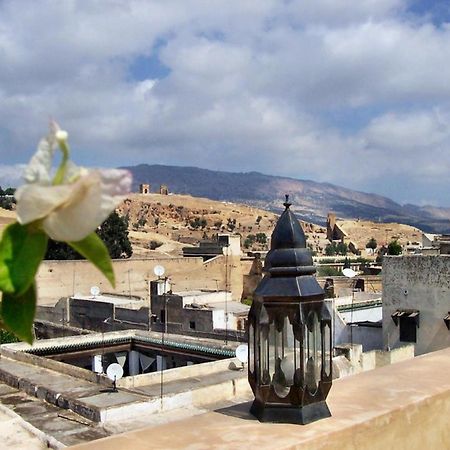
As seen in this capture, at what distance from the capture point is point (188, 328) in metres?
18.1

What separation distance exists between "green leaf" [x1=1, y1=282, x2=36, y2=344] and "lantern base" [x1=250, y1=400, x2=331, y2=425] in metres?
1.85

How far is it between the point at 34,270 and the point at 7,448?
6.65 meters

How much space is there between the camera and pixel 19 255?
2.88ft

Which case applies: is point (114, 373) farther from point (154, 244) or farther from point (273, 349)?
point (154, 244)

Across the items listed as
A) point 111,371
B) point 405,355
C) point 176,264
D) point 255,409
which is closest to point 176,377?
point 111,371

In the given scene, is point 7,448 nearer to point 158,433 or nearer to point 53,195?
point 158,433

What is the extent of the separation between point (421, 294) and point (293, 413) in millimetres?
12861

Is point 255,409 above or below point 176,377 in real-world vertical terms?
above

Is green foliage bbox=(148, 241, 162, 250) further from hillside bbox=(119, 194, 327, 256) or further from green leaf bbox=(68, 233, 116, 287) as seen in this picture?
green leaf bbox=(68, 233, 116, 287)

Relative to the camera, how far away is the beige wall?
24.9 metres

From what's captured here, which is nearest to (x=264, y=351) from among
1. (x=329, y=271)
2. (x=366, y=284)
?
(x=366, y=284)

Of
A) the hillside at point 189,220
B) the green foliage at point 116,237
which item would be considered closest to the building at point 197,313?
the green foliage at point 116,237

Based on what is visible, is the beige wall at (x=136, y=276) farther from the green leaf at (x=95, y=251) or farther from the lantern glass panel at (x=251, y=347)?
the green leaf at (x=95, y=251)

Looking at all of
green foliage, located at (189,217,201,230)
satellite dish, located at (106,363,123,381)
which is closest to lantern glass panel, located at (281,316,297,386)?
satellite dish, located at (106,363,123,381)
